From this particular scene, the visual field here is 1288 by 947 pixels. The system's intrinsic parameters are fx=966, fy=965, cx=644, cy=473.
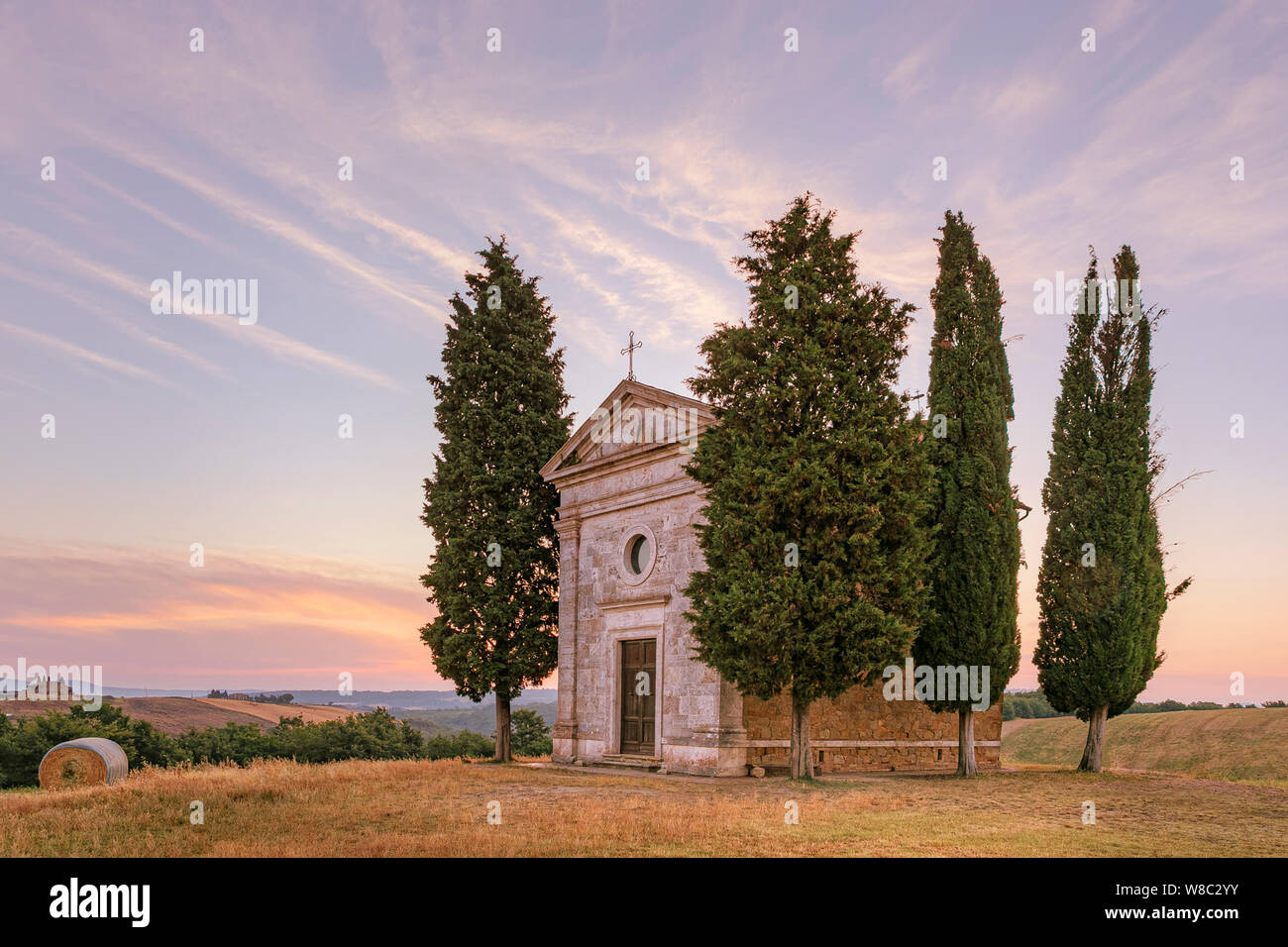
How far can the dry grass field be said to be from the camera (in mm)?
10344

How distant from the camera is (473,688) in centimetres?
2361

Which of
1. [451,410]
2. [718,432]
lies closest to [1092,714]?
[718,432]

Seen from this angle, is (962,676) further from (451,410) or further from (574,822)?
(451,410)

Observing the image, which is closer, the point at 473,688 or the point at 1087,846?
the point at 1087,846

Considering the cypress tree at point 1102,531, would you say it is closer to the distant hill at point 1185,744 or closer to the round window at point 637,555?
the distant hill at point 1185,744

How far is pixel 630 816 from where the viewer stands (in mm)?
12578

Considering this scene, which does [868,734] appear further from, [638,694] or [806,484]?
[806,484]

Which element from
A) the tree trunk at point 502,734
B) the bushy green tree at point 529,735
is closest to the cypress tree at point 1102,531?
the tree trunk at point 502,734

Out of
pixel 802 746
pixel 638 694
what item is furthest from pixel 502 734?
pixel 802 746

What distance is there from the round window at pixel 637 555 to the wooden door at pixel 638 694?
1451 mm

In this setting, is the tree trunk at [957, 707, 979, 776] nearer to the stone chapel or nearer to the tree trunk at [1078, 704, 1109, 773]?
the stone chapel
